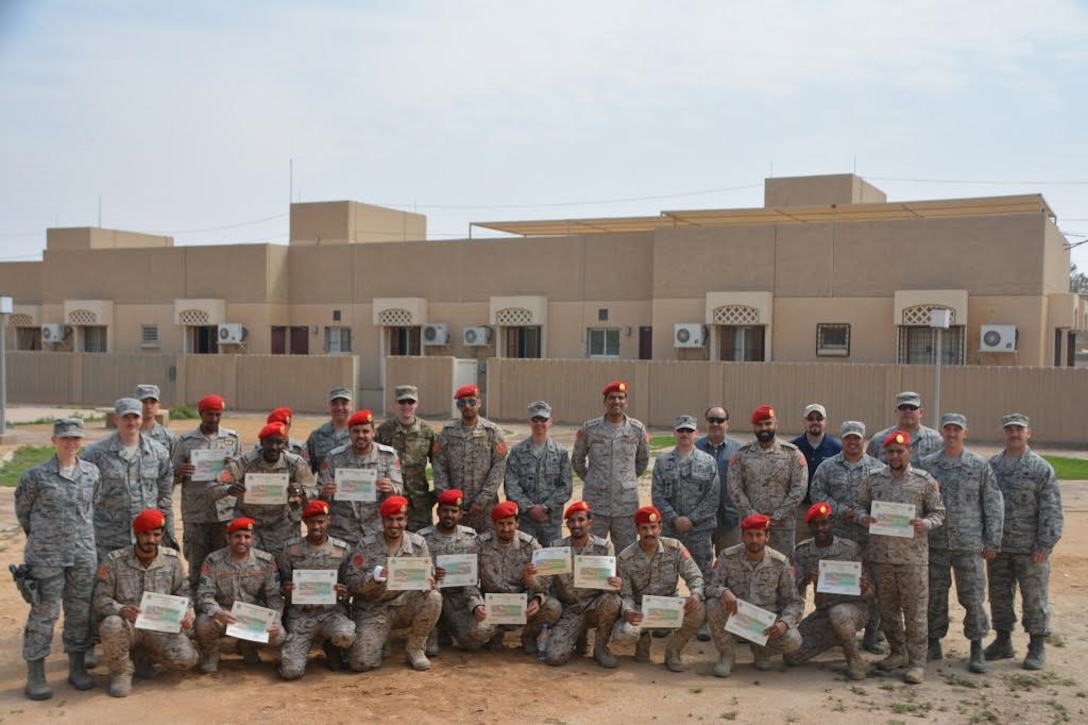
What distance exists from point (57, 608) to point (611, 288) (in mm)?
21720

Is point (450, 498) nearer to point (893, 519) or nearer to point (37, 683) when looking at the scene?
point (37, 683)

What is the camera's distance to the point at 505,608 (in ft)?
26.7

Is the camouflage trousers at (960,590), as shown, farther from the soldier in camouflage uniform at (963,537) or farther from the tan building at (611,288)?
the tan building at (611,288)

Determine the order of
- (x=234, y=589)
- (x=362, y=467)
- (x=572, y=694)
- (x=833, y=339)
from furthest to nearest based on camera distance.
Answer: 1. (x=833, y=339)
2. (x=362, y=467)
3. (x=234, y=589)
4. (x=572, y=694)

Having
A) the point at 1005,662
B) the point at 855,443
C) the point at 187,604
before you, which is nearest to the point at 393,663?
the point at 187,604

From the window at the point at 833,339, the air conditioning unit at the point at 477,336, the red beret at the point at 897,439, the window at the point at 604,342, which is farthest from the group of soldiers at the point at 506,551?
the air conditioning unit at the point at 477,336

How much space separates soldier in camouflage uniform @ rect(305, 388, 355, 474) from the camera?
8922mm

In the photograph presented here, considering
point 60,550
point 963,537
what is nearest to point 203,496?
point 60,550

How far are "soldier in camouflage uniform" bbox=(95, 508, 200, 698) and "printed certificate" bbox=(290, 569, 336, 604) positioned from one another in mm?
756

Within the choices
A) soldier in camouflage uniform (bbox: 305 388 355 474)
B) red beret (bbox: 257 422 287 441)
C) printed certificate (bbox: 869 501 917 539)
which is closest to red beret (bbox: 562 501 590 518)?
soldier in camouflage uniform (bbox: 305 388 355 474)

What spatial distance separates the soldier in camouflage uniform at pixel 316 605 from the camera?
7793 millimetres

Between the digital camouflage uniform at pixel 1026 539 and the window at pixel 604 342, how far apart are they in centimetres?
2008

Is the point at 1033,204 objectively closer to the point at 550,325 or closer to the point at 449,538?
the point at 550,325

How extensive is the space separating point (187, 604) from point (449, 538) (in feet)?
6.39
